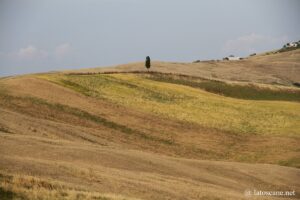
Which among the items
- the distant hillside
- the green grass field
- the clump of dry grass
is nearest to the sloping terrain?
the clump of dry grass

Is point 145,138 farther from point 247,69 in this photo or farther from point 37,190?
point 247,69

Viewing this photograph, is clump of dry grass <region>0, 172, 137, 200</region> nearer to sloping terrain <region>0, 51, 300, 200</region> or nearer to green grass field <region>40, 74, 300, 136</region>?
sloping terrain <region>0, 51, 300, 200</region>

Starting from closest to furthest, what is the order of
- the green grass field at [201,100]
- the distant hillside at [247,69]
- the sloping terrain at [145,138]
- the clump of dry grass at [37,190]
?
the clump of dry grass at [37,190]
the sloping terrain at [145,138]
the green grass field at [201,100]
the distant hillside at [247,69]

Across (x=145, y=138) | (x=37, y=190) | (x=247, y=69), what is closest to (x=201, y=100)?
(x=145, y=138)

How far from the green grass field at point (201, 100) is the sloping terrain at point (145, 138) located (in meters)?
0.17

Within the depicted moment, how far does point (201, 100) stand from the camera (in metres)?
74.5

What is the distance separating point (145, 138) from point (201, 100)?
25.5m

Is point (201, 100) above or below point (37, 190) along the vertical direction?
below

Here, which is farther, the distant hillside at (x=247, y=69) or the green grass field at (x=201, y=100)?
the distant hillside at (x=247, y=69)

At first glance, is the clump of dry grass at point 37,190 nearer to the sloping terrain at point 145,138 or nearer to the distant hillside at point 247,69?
the sloping terrain at point 145,138

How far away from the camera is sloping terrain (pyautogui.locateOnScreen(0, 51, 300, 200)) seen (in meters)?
25.8

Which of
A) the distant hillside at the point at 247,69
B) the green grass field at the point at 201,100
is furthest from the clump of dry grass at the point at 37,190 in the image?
the distant hillside at the point at 247,69

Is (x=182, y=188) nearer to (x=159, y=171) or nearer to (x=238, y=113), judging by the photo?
(x=159, y=171)

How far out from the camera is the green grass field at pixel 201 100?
61875 millimetres
